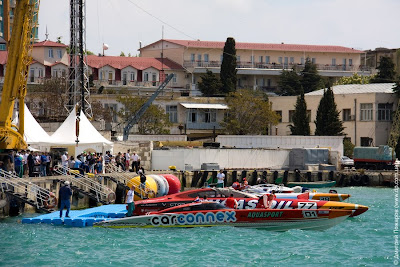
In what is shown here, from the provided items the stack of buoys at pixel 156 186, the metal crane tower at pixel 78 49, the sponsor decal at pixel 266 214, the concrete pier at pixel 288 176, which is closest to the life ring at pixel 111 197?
the stack of buoys at pixel 156 186

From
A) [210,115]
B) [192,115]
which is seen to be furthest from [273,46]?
[192,115]

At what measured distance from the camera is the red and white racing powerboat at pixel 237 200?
34.6m

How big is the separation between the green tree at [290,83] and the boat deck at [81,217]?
69.2m

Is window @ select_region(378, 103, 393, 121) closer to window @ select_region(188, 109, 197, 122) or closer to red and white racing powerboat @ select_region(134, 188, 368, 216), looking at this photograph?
window @ select_region(188, 109, 197, 122)

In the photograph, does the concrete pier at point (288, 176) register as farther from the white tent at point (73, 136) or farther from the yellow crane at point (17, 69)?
the yellow crane at point (17, 69)

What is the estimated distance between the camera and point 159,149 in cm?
6072

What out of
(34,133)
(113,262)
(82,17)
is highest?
(82,17)

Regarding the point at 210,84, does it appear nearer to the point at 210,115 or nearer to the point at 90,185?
the point at 210,115

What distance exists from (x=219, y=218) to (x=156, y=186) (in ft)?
38.9

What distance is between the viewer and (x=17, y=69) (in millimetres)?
43312

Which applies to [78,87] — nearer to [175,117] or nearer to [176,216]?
[175,117]

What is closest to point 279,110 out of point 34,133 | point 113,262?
point 34,133

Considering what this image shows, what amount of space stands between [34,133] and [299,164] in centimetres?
2777

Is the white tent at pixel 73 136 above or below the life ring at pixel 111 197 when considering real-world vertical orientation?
above
